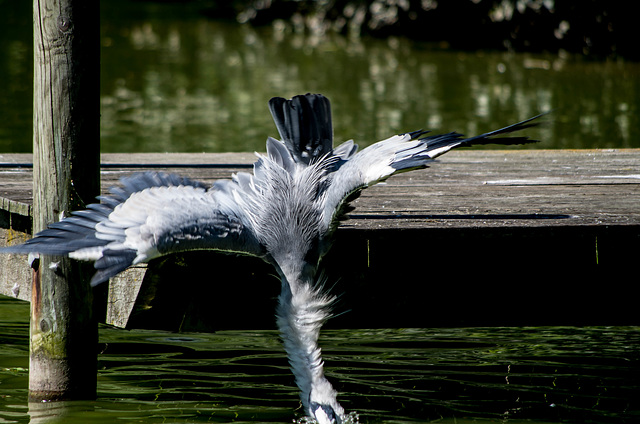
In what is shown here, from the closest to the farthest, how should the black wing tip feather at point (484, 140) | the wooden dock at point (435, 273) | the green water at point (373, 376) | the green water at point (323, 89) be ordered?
the black wing tip feather at point (484, 140) < the wooden dock at point (435, 273) < the green water at point (373, 376) < the green water at point (323, 89)

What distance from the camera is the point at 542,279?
414 cm

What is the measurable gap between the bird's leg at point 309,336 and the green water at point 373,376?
0.51 m

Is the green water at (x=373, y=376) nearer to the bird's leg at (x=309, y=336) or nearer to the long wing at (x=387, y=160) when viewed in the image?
the bird's leg at (x=309, y=336)

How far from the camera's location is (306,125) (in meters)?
4.16

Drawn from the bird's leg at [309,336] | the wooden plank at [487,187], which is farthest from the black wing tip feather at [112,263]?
the wooden plank at [487,187]

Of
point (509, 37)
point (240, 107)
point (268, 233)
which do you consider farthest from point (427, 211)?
point (509, 37)

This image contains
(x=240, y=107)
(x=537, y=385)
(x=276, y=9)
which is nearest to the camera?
(x=537, y=385)

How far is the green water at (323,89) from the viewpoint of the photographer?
1065 centimetres

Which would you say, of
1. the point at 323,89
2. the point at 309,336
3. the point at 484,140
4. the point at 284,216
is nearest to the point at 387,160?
the point at 484,140

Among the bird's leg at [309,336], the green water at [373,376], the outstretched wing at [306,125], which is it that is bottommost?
the green water at [373,376]

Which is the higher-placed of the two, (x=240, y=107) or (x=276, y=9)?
(x=276, y=9)

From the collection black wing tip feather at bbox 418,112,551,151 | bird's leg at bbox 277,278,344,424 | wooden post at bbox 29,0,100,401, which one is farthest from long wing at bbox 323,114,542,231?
wooden post at bbox 29,0,100,401

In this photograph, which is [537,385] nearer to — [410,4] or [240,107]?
[240,107]

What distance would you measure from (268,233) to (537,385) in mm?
1762
